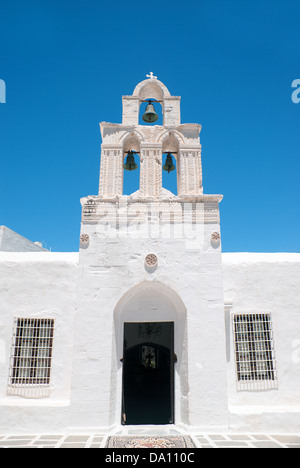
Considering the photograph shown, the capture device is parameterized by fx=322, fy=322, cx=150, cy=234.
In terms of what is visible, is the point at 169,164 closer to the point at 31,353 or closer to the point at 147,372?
the point at 31,353

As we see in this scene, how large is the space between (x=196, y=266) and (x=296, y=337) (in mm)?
2595

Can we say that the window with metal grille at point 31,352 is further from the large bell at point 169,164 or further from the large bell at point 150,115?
the large bell at point 150,115

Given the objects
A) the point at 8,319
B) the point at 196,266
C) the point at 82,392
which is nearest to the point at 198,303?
the point at 196,266

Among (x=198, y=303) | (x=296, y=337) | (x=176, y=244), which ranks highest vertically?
(x=176, y=244)

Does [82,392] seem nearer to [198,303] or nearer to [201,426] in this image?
[201,426]

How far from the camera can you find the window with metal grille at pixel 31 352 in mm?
6293

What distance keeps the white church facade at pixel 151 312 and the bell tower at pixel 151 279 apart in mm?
20

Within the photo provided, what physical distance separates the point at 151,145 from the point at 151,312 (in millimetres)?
3643

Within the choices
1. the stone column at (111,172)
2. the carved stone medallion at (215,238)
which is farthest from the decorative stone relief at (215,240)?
the stone column at (111,172)

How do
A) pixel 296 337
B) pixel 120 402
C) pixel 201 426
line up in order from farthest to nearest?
pixel 296 337 < pixel 120 402 < pixel 201 426

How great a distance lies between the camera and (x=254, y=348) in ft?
21.6
